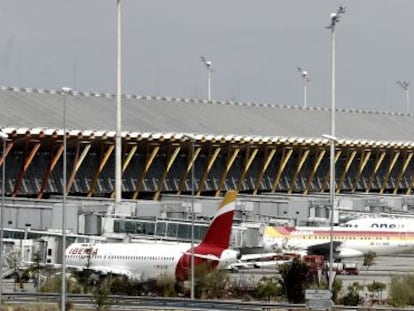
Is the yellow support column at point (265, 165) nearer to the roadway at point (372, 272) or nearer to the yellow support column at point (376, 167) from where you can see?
the yellow support column at point (376, 167)

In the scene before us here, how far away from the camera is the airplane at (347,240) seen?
305 ft

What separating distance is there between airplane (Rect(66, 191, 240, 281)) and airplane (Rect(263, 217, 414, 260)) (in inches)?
821

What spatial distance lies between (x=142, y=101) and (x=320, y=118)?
3342 centimetres

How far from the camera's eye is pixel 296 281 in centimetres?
6419

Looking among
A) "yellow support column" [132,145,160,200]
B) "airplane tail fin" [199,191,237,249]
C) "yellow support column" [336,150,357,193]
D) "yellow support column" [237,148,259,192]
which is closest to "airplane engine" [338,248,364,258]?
"airplane tail fin" [199,191,237,249]

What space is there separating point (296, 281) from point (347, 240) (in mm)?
29771

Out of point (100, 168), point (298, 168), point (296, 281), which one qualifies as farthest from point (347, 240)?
point (298, 168)

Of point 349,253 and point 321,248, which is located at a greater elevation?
point 321,248

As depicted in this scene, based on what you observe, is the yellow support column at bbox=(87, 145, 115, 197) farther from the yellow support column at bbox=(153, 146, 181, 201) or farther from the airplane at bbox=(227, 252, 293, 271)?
the airplane at bbox=(227, 252, 293, 271)

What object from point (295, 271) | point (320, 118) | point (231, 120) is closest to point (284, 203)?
point (231, 120)

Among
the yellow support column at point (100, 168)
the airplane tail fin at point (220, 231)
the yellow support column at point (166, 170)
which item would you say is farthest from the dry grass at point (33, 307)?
the yellow support column at point (166, 170)

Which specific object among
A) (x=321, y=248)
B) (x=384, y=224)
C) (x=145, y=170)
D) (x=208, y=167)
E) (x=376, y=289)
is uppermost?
(x=208, y=167)

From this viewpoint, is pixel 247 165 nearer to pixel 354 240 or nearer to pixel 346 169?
pixel 346 169

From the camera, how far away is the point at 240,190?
145 metres
